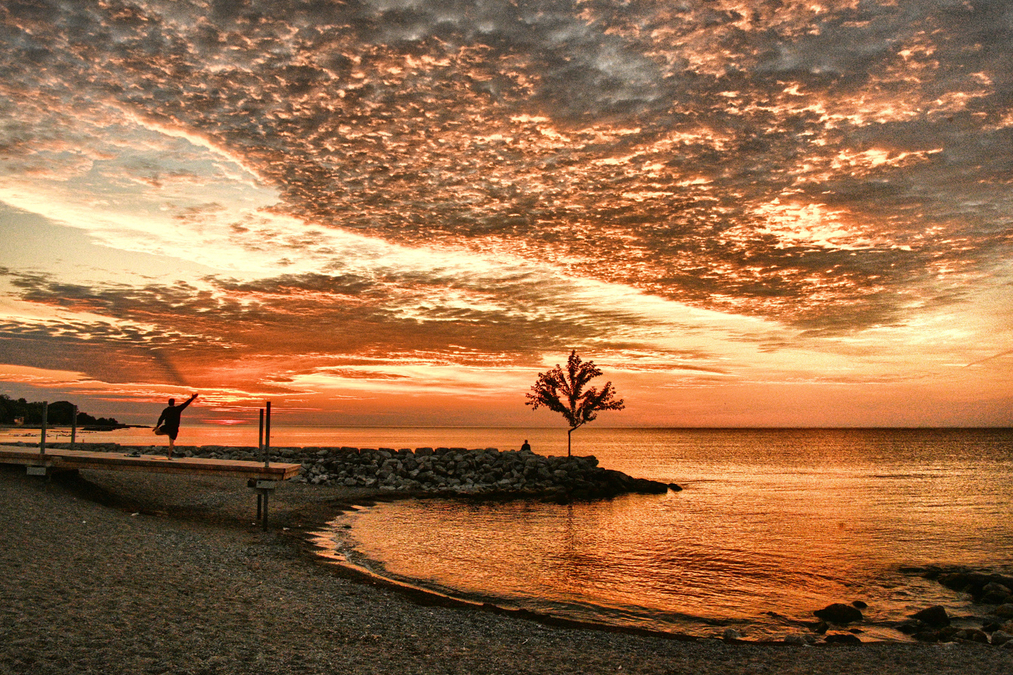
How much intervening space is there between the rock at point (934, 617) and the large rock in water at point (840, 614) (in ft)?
4.46

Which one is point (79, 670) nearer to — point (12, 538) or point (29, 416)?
point (12, 538)

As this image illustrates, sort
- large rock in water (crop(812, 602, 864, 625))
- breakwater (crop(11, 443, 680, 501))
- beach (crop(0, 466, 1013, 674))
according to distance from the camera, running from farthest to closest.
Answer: breakwater (crop(11, 443, 680, 501))
large rock in water (crop(812, 602, 864, 625))
beach (crop(0, 466, 1013, 674))

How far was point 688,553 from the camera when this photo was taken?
24438 mm

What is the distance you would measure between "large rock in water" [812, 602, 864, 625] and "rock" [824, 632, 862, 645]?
6.00ft

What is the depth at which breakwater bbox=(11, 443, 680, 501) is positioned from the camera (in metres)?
40.2

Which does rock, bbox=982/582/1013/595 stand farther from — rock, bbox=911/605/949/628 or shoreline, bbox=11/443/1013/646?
rock, bbox=911/605/949/628

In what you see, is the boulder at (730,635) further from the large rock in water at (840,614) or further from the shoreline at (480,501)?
the large rock in water at (840,614)

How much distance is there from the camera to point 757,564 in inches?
898

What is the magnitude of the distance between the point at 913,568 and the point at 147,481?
29592 mm

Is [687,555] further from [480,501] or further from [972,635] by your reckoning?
[480,501]

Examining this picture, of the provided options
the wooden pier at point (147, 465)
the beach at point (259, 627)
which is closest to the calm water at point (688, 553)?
the beach at point (259, 627)

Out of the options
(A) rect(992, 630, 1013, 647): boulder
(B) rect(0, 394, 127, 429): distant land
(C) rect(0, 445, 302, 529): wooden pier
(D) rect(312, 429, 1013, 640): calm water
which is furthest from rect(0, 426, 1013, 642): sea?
(B) rect(0, 394, 127, 429): distant land

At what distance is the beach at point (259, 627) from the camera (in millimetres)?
9344

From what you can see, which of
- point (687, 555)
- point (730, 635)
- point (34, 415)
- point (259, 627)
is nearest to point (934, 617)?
Result: point (730, 635)
